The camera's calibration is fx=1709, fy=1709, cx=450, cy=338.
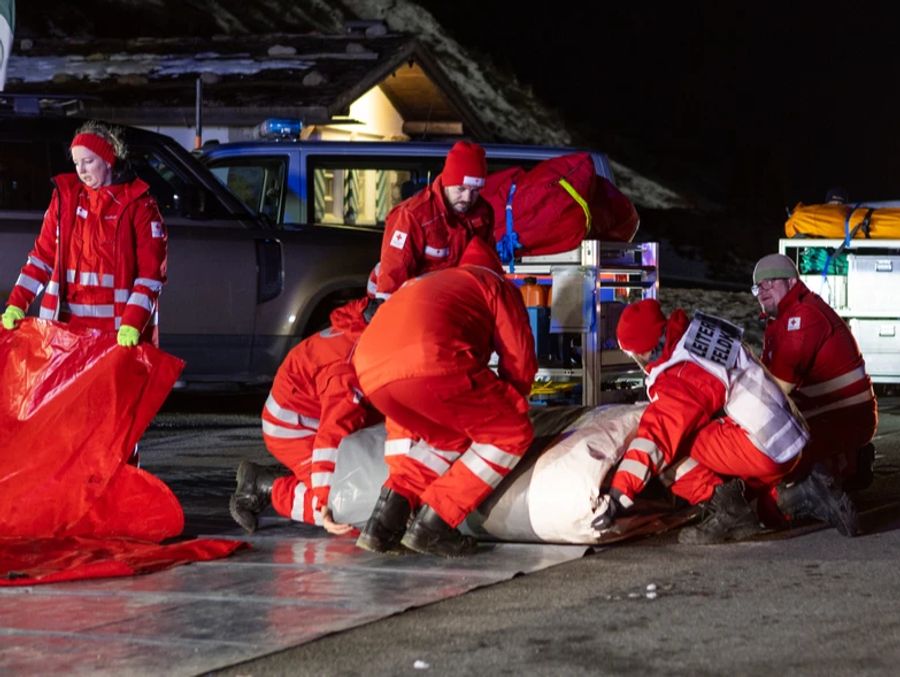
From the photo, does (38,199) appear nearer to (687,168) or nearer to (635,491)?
(635,491)

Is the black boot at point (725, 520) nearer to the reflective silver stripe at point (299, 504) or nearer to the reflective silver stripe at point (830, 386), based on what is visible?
the reflective silver stripe at point (830, 386)

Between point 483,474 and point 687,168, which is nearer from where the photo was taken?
point 483,474

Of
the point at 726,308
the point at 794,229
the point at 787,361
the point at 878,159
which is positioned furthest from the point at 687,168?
the point at 787,361

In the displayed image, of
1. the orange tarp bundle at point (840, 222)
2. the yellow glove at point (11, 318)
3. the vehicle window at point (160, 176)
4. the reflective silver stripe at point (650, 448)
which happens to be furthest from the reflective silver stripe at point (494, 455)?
the orange tarp bundle at point (840, 222)

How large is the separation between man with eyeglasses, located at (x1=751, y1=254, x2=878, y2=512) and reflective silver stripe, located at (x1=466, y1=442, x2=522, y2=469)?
186 centimetres

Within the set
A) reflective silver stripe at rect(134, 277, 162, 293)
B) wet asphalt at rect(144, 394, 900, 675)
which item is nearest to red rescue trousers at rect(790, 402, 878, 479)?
wet asphalt at rect(144, 394, 900, 675)

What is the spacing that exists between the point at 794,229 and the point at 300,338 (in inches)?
166

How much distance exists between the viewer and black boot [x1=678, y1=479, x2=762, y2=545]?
6.88 metres

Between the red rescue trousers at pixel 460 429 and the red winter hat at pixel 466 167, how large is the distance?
130 cm

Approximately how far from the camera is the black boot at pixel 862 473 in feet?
27.5

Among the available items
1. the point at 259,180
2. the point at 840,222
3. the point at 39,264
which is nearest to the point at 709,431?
the point at 39,264

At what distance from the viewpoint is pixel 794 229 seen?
13.4m

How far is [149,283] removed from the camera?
755 cm

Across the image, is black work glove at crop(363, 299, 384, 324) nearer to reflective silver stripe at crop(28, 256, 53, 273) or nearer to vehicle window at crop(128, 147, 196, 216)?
reflective silver stripe at crop(28, 256, 53, 273)
